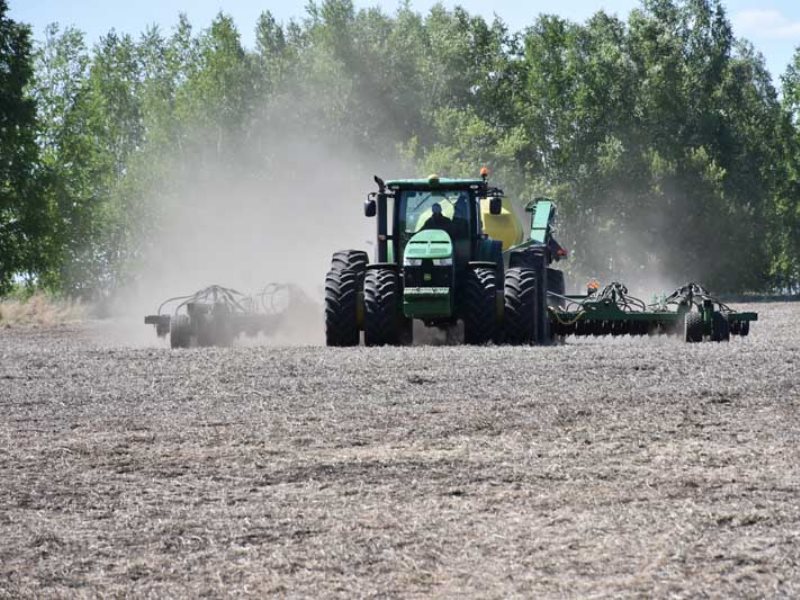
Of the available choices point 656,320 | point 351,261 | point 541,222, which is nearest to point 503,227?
point 541,222

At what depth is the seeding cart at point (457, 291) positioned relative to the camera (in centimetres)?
2008

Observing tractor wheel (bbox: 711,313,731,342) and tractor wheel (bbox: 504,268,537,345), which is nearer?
tractor wheel (bbox: 504,268,537,345)

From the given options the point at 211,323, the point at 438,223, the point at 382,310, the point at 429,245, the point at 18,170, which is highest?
the point at 18,170

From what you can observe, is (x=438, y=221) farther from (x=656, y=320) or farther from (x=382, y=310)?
(x=656, y=320)

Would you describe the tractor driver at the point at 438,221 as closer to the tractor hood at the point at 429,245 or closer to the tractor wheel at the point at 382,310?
the tractor hood at the point at 429,245

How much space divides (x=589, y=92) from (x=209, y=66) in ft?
54.2

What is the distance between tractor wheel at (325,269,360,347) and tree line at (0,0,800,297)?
36.2 m

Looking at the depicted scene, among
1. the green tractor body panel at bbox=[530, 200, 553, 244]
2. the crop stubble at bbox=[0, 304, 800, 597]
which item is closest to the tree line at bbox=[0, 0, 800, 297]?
the green tractor body panel at bbox=[530, 200, 553, 244]

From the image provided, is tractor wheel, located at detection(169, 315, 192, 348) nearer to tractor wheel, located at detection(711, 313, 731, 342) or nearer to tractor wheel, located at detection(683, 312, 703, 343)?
tractor wheel, located at detection(683, 312, 703, 343)

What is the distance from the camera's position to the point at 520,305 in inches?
795

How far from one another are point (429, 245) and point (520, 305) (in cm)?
149

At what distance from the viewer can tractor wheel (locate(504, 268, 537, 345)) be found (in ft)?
66.3

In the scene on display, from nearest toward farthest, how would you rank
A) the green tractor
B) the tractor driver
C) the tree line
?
the green tractor < the tractor driver < the tree line

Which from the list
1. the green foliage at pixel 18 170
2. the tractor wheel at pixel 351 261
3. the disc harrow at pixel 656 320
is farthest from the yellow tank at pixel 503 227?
the green foliage at pixel 18 170
